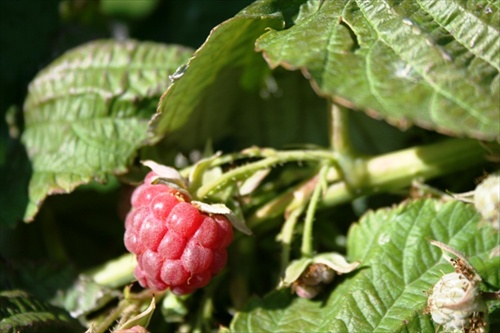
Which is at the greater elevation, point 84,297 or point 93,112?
point 93,112

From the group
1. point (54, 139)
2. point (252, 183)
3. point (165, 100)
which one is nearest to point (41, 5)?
point (54, 139)

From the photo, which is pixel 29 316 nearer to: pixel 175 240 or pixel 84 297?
pixel 84 297

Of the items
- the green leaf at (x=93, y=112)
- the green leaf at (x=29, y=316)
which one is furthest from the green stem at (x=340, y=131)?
the green leaf at (x=29, y=316)

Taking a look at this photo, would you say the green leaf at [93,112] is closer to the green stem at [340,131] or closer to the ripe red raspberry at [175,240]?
the ripe red raspberry at [175,240]

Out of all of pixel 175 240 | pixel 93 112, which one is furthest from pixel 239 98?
pixel 175 240

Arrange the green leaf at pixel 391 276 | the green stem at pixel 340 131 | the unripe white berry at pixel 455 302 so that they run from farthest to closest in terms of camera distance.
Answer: the green stem at pixel 340 131, the green leaf at pixel 391 276, the unripe white berry at pixel 455 302

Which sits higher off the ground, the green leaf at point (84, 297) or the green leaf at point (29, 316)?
the green leaf at point (29, 316)

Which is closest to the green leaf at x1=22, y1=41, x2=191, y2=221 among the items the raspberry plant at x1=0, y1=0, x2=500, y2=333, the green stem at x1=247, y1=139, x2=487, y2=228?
the raspberry plant at x1=0, y1=0, x2=500, y2=333
